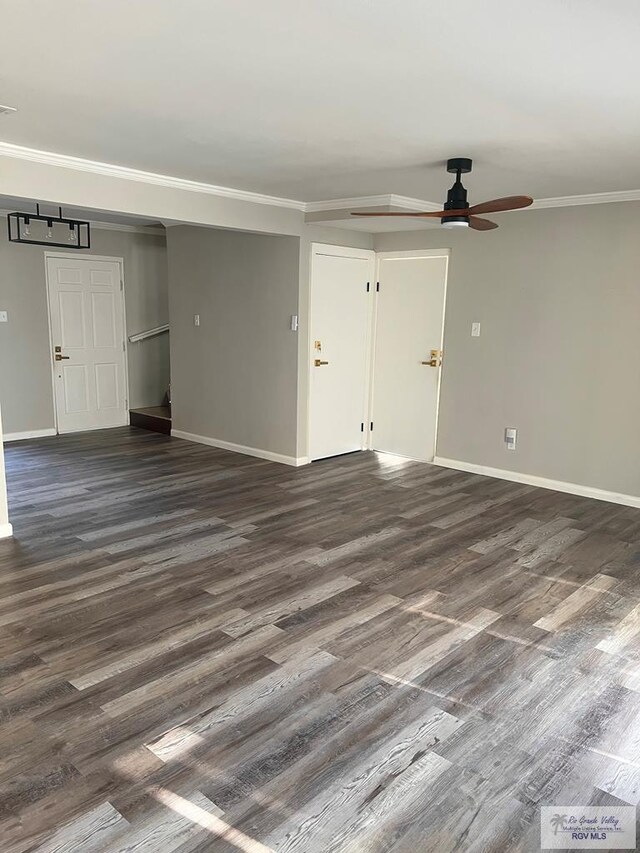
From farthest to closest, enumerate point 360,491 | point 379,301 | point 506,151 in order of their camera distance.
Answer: point 379,301 → point 360,491 → point 506,151

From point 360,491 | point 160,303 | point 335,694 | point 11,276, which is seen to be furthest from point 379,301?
point 335,694

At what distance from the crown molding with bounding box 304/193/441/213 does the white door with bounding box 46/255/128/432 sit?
10.4 ft

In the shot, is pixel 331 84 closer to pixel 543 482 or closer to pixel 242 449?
pixel 543 482

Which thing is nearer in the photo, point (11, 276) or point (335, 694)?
point (335, 694)

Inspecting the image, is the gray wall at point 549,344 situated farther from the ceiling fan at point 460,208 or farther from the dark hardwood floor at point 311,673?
the ceiling fan at point 460,208

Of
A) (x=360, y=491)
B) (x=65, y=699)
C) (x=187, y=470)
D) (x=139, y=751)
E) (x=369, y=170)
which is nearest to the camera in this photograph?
(x=139, y=751)

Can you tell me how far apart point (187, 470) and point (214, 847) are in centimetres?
416

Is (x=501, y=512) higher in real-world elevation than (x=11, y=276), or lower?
lower

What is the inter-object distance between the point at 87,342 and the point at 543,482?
17.5ft

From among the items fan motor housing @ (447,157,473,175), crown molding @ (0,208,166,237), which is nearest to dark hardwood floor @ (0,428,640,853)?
fan motor housing @ (447,157,473,175)

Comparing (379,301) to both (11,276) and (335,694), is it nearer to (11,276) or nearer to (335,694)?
(11,276)

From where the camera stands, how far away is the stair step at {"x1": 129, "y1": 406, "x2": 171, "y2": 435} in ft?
23.9

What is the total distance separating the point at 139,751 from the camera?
2.14m
